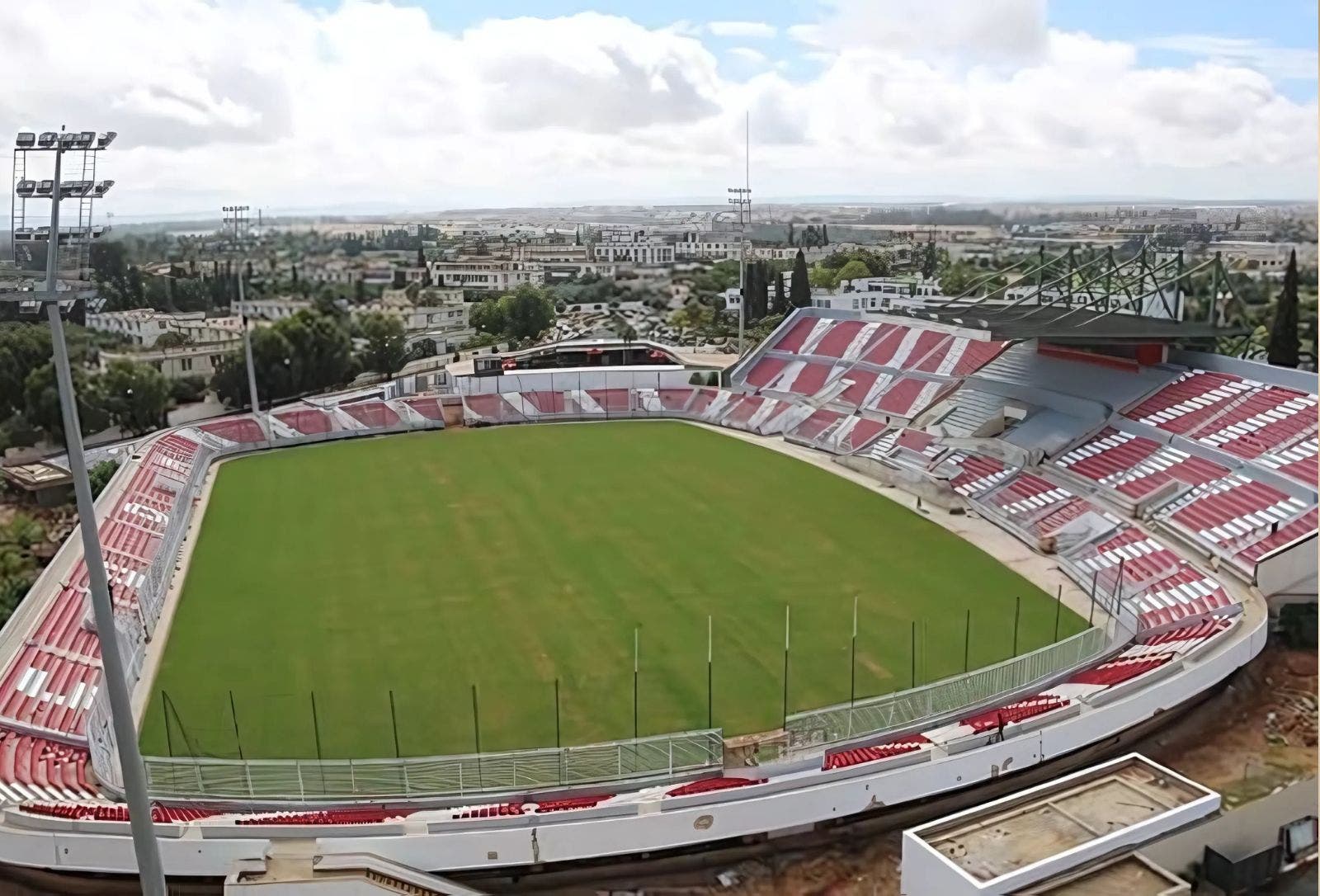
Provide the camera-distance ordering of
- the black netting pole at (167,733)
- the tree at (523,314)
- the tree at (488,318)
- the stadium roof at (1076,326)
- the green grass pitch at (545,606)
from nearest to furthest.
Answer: the black netting pole at (167,733)
the green grass pitch at (545,606)
the stadium roof at (1076,326)
the tree at (488,318)
the tree at (523,314)

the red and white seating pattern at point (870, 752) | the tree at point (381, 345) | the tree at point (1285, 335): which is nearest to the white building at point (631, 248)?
the tree at point (381, 345)

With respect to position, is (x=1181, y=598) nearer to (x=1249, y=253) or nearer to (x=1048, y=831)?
(x=1048, y=831)

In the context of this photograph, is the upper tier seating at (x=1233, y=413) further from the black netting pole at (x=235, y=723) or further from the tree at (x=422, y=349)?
the tree at (x=422, y=349)

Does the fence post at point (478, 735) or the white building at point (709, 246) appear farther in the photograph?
the white building at point (709, 246)

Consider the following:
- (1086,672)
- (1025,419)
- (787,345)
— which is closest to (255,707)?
(1086,672)

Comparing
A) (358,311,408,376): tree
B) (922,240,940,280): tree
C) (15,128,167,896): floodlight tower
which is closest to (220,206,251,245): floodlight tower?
(15,128,167,896): floodlight tower

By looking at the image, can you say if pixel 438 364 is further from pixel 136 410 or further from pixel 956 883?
pixel 956 883

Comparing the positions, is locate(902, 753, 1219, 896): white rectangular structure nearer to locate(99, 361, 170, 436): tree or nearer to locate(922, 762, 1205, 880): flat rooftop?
locate(922, 762, 1205, 880): flat rooftop
